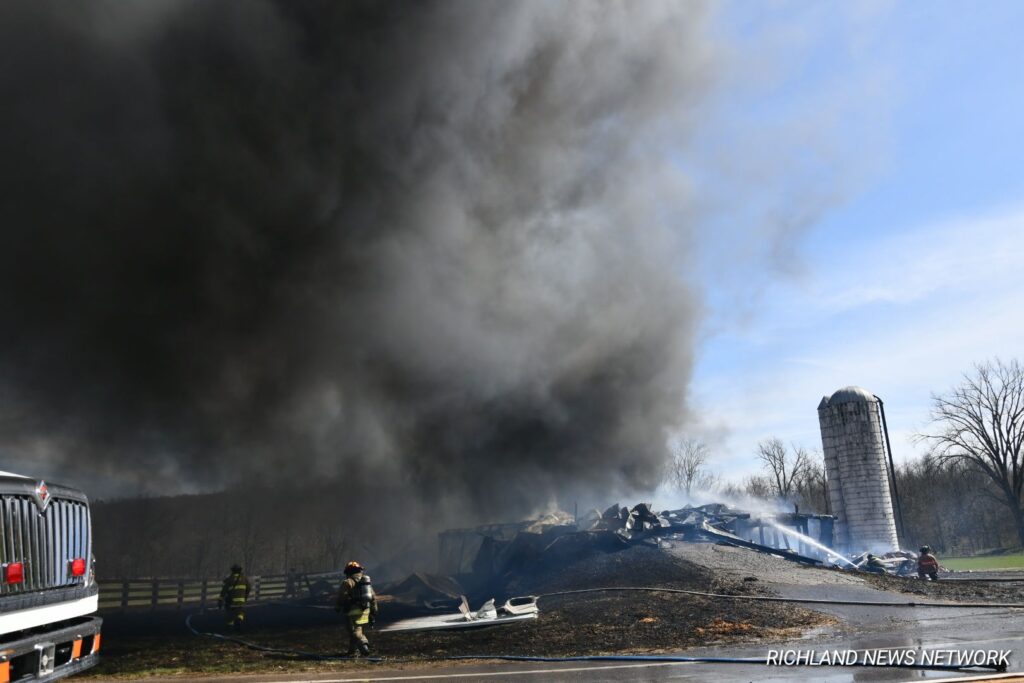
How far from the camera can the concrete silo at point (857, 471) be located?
2806cm

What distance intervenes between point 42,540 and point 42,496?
0.31m

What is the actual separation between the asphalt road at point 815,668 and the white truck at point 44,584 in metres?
2.90

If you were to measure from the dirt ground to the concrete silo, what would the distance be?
14.9 m

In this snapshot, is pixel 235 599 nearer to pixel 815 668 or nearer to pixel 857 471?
pixel 815 668

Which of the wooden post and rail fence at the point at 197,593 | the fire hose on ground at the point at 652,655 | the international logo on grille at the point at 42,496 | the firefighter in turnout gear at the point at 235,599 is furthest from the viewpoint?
the wooden post and rail fence at the point at 197,593

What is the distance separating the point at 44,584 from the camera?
496 cm

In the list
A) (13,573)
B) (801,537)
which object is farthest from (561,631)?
(801,537)

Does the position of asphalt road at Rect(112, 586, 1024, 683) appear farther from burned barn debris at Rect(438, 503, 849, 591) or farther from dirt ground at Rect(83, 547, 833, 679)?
burned barn debris at Rect(438, 503, 849, 591)

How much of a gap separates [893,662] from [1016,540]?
59.0 meters

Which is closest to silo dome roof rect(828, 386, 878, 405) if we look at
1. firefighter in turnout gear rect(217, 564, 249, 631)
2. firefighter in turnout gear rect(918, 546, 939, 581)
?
firefighter in turnout gear rect(918, 546, 939, 581)

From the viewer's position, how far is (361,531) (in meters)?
39.0

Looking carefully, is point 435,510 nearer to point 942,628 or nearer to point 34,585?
point 942,628

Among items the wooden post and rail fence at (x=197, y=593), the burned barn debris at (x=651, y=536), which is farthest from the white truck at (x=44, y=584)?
the wooden post and rail fence at (x=197, y=593)

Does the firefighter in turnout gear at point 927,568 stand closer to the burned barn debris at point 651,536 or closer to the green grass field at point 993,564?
the burned barn debris at point 651,536
